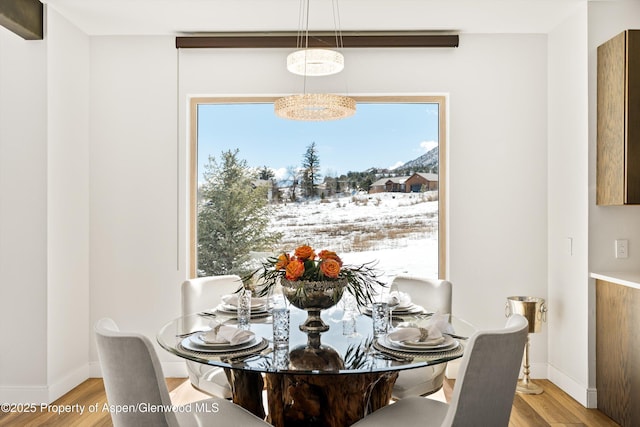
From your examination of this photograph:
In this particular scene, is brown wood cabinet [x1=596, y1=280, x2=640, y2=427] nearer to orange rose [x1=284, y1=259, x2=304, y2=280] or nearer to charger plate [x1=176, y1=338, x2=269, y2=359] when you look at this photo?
orange rose [x1=284, y1=259, x2=304, y2=280]

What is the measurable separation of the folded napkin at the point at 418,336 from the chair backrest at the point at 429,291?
94 centimetres

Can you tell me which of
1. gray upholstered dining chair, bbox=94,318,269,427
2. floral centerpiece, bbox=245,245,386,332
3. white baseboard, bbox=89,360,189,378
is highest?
floral centerpiece, bbox=245,245,386,332

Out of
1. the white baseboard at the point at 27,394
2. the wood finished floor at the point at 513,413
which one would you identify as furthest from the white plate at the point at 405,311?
the white baseboard at the point at 27,394

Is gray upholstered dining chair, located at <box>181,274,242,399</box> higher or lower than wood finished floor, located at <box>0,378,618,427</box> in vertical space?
higher

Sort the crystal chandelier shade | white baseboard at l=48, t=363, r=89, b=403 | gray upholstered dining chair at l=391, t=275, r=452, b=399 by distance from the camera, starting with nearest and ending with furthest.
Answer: gray upholstered dining chair at l=391, t=275, r=452, b=399, the crystal chandelier shade, white baseboard at l=48, t=363, r=89, b=403

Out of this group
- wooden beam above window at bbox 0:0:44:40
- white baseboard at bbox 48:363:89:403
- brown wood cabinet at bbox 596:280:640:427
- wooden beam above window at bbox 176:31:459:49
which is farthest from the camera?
wooden beam above window at bbox 176:31:459:49

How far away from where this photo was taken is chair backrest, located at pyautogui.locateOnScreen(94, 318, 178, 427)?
1649 mm

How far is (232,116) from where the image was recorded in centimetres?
409

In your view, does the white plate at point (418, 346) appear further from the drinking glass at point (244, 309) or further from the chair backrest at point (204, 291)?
the chair backrest at point (204, 291)

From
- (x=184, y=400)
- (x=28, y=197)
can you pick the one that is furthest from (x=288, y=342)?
(x=28, y=197)

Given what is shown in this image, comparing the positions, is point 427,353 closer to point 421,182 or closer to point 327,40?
point 421,182

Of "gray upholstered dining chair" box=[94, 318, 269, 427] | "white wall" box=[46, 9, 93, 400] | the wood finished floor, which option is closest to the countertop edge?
the wood finished floor

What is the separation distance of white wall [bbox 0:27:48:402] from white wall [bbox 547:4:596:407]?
11.7 ft

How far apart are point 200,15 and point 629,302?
10.9ft
